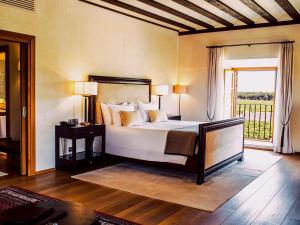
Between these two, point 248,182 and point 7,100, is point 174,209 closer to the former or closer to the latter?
point 248,182

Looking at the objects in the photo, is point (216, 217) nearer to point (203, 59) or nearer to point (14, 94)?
point (14, 94)

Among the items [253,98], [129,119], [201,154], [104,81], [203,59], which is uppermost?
[203,59]

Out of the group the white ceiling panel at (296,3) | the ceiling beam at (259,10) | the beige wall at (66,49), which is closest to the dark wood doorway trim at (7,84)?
the beige wall at (66,49)

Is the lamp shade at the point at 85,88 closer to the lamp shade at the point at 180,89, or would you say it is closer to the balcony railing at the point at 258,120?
the lamp shade at the point at 180,89

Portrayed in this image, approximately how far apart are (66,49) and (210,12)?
297 cm

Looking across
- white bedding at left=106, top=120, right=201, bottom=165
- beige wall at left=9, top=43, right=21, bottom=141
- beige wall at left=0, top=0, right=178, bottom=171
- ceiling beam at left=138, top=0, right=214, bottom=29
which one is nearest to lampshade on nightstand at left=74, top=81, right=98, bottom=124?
beige wall at left=0, top=0, right=178, bottom=171

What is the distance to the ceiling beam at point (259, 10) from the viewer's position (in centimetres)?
564

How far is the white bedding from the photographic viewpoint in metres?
5.00

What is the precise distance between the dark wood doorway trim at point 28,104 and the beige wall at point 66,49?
0.10 metres

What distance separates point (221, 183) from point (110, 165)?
2064 millimetres

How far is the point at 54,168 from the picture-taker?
17.4ft

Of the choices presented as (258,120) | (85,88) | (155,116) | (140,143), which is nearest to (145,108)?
(155,116)

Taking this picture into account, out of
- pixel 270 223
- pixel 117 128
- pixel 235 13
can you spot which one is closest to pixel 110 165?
pixel 117 128

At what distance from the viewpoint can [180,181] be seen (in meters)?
4.79
